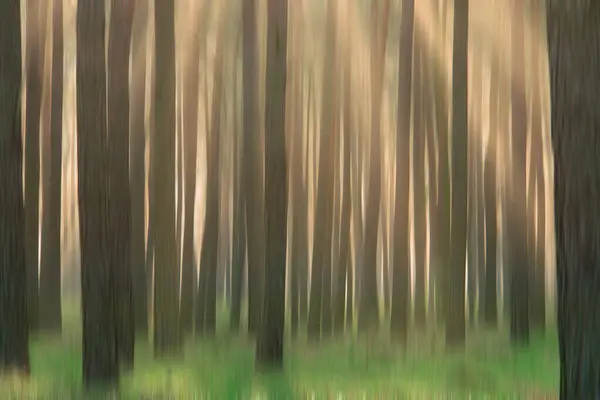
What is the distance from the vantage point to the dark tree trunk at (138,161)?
236 centimetres

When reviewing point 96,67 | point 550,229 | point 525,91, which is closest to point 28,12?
point 96,67

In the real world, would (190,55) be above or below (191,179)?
above

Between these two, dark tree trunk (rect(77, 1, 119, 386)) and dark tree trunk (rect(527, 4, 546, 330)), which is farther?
dark tree trunk (rect(527, 4, 546, 330))

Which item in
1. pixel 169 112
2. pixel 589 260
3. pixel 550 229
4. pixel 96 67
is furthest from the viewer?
pixel 169 112

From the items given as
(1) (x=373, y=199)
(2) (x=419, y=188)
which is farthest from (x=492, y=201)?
(1) (x=373, y=199)

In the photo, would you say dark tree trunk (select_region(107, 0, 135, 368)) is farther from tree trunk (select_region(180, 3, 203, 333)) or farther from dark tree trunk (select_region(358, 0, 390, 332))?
dark tree trunk (select_region(358, 0, 390, 332))

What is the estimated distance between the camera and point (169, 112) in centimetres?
249

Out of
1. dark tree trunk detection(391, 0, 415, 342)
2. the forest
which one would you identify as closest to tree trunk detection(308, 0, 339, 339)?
the forest

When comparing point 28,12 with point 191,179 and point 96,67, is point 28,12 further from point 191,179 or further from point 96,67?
point 191,179

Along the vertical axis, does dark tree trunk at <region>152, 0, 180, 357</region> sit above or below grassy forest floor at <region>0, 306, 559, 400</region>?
above

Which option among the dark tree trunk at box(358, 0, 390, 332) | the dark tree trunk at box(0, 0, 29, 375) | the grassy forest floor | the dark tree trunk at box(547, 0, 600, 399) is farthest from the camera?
the dark tree trunk at box(358, 0, 390, 332)

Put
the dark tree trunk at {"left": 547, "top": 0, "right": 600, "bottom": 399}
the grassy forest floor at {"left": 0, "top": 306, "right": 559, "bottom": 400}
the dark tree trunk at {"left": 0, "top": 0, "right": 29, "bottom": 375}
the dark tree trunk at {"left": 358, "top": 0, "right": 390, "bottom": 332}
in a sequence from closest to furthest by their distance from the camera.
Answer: the dark tree trunk at {"left": 547, "top": 0, "right": 600, "bottom": 399} < the grassy forest floor at {"left": 0, "top": 306, "right": 559, "bottom": 400} < the dark tree trunk at {"left": 0, "top": 0, "right": 29, "bottom": 375} < the dark tree trunk at {"left": 358, "top": 0, "right": 390, "bottom": 332}

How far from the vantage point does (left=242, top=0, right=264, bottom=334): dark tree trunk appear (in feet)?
7.66

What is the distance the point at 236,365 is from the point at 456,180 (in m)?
0.98
